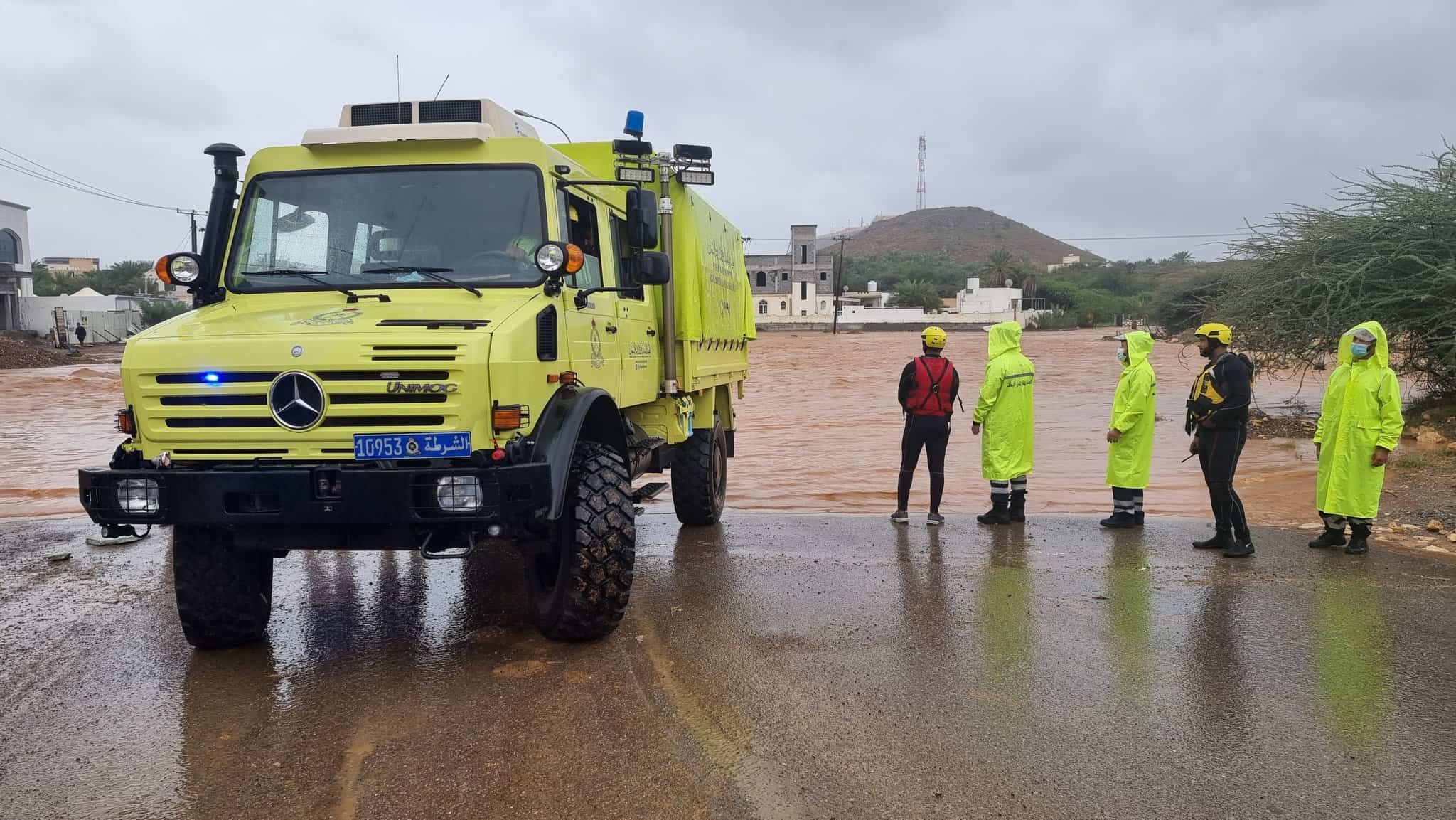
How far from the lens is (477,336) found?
4.38 m

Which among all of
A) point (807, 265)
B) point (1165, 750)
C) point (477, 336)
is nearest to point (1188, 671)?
point (1165, 750)

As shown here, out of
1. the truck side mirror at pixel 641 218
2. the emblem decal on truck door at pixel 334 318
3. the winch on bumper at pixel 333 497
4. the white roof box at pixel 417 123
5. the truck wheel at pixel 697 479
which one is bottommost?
the truck wheel at pixel 697 479

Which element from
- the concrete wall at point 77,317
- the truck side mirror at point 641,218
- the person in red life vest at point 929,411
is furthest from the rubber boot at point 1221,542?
the concrete wall at point 77,317

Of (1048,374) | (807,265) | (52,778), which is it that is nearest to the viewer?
(52,778)

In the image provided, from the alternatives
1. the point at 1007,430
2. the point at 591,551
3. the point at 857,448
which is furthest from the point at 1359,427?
the point at 857,448

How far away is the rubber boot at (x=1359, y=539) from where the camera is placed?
7.43 meters

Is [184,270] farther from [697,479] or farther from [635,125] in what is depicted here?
[697,479]

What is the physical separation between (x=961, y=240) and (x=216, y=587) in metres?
181

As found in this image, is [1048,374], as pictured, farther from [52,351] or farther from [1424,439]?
[52,351]

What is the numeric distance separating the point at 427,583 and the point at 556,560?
1796 mm

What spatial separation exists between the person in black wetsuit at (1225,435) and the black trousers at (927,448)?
191 cm

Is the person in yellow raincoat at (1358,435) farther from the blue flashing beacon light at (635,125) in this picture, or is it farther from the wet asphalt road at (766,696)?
the blue flashing beacon light at (635,125)

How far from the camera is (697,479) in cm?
836

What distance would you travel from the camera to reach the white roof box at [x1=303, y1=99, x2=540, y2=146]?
5.34 metres
